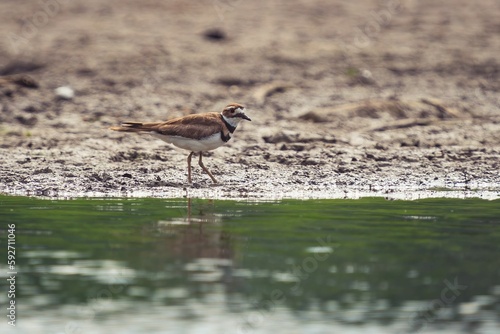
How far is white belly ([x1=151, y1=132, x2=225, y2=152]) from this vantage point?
14.3 metres

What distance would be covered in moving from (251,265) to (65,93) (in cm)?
1173

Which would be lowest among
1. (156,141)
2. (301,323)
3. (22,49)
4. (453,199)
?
(301,323)

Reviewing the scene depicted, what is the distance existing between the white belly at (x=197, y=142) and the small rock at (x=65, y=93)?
6.18 m

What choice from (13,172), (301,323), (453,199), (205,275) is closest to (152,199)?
(13,172)

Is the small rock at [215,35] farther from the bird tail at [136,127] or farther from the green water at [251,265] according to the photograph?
the green water at [251,265]

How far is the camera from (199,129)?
14.3m

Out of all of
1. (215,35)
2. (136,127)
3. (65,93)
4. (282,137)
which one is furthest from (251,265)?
(215,35)

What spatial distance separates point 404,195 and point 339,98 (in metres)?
7.06

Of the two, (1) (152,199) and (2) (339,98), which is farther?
(2) (339,98)

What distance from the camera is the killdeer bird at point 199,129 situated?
14312 millimetres

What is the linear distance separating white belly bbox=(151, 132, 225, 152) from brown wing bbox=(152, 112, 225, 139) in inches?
2.0

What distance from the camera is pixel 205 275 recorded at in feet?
29.6

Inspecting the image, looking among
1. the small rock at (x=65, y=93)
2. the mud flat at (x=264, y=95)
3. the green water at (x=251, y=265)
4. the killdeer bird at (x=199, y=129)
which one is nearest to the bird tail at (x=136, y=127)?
the killdeer bird at (x=199, y=129)

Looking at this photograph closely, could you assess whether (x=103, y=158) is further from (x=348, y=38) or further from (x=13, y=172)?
(x=348, y=38)
